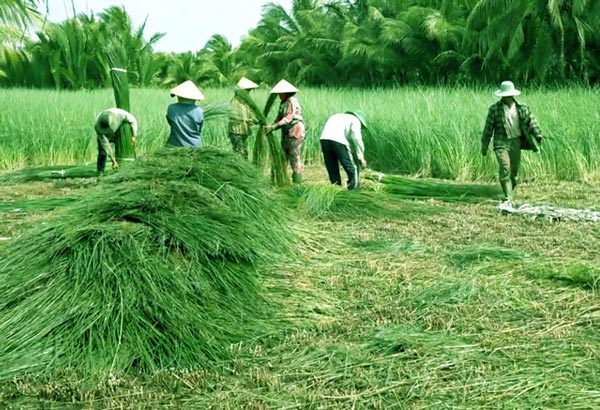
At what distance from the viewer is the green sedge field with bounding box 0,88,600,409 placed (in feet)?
9.80

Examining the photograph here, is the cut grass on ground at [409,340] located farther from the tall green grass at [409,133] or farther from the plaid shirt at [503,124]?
the tall green grass at [409,133]

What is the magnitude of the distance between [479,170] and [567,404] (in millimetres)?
7372

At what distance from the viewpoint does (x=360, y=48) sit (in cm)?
2598

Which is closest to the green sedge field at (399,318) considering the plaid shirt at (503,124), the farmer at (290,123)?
the plaid shirt at (503,124)

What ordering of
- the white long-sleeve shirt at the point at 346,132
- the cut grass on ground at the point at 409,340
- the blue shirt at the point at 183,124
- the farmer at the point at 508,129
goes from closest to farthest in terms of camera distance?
the cut grass on ground at the point at 409,340
the blue shirt at the point at 183,124
the farmer at the point at 508,129
the white long-sleeve shirt at the point at 346,132

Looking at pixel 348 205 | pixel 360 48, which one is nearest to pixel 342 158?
pixel 348 205

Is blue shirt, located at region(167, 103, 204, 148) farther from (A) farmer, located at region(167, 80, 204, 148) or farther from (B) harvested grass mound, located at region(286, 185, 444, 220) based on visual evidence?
(B) harvested grass mound, located at region(286, 185, 444, 220)

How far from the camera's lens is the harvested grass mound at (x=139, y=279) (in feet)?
11.0

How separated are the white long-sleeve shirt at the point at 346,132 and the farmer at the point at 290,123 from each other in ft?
2.18

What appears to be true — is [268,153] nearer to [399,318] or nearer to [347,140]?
[347,140]

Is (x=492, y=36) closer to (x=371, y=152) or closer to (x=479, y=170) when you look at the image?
(x=371, y=152)

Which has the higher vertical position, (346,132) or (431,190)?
(346,132)

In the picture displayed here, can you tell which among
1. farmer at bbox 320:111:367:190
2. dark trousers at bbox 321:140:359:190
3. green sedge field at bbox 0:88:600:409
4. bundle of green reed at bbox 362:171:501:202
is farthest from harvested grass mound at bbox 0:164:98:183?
bundle of green reed at bbox 362:171:501:202

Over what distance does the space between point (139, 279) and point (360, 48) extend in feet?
76.2
